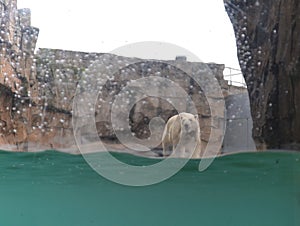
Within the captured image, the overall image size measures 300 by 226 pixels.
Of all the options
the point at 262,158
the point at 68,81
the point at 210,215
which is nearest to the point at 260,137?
the point at 262,158

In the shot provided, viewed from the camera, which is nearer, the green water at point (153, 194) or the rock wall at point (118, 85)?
the rock wall at point (118, 85)

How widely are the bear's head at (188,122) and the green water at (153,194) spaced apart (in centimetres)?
75

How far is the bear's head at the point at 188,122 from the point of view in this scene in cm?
421

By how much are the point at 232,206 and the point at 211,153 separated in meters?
4.06

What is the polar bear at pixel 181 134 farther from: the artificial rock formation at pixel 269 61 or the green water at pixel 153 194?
the artificial rock formation at pixel 269 61

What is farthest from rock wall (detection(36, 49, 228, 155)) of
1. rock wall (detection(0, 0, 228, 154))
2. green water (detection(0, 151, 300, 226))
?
green water (detection(0, 151, 300, 226))

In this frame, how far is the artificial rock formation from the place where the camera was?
3830 mm

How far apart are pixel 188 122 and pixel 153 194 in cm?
359

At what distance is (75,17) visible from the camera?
4047 mm

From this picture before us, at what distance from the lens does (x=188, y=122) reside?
166 inches

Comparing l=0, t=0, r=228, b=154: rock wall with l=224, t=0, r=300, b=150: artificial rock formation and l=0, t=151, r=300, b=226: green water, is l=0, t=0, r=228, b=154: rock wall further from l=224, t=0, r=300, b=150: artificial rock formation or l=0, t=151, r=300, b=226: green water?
l=0, t=151, r=300, b=226: green water

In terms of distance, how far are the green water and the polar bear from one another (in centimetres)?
50

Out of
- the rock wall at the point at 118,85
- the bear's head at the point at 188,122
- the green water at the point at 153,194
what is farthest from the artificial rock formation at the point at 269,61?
the green water at the point at 153,194

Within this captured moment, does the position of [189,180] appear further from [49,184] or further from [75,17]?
[75,17]
